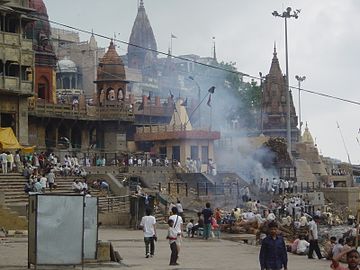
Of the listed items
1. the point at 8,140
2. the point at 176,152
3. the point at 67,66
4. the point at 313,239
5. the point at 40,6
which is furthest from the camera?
the point at 67,66

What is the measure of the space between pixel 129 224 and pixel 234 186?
51.2 ft

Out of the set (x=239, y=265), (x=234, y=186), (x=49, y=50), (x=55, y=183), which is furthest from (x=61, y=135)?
(x=239, y=265)

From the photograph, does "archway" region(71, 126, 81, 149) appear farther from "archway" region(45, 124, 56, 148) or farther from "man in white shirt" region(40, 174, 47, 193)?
"man in white shirt" region(40, 174, 47, 193)

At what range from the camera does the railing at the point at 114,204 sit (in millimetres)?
31288

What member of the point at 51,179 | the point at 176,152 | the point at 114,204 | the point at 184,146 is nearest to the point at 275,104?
the point at 176,152

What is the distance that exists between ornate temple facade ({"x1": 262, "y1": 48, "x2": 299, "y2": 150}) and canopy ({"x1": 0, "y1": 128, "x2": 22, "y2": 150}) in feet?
142

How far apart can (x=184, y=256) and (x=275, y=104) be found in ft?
196

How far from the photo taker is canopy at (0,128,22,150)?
3606 centimetres

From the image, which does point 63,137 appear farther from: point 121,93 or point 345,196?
point 345,196

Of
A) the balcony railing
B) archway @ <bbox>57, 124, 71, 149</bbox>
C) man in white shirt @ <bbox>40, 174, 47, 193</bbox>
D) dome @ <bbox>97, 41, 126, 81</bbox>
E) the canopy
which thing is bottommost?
man in white shirt @ <bbox>40, 174, 47, 193</bbox>

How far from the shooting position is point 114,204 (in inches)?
1265

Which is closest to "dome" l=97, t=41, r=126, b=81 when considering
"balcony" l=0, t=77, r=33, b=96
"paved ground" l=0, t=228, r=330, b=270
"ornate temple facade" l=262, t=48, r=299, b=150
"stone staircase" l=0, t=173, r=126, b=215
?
"balcony" l=0, t=77, r=33, b=96

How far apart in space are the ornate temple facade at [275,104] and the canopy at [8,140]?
4321cm

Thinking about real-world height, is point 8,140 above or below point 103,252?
above
